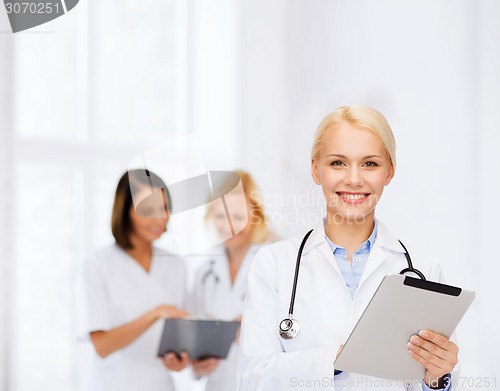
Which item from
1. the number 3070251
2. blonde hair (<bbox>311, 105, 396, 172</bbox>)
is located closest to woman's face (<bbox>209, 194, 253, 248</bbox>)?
the number 3070251

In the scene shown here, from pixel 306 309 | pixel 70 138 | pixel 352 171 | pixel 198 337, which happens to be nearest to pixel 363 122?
pixel 352 171

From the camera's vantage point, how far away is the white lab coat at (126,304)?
237 centimetres

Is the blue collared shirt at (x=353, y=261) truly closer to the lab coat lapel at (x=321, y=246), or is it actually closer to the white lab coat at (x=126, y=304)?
the lab coat lapel at (x=321, y=246)

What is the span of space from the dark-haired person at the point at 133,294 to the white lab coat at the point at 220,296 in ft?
0.19

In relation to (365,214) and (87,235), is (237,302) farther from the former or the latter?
(365,214)

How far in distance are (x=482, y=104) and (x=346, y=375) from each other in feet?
4.65

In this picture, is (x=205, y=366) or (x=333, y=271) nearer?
(x=333, y=271)

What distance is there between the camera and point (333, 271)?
1.51m

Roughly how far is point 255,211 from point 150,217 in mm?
367

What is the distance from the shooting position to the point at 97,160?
8.14 feet

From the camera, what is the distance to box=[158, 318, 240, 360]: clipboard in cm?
238

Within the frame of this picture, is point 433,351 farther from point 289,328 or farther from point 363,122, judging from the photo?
point 363,122

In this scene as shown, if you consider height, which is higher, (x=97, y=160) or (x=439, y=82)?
(x=439, y=82)

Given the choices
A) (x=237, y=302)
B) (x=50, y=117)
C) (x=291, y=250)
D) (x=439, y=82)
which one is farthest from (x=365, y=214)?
(x=50, y=117)
